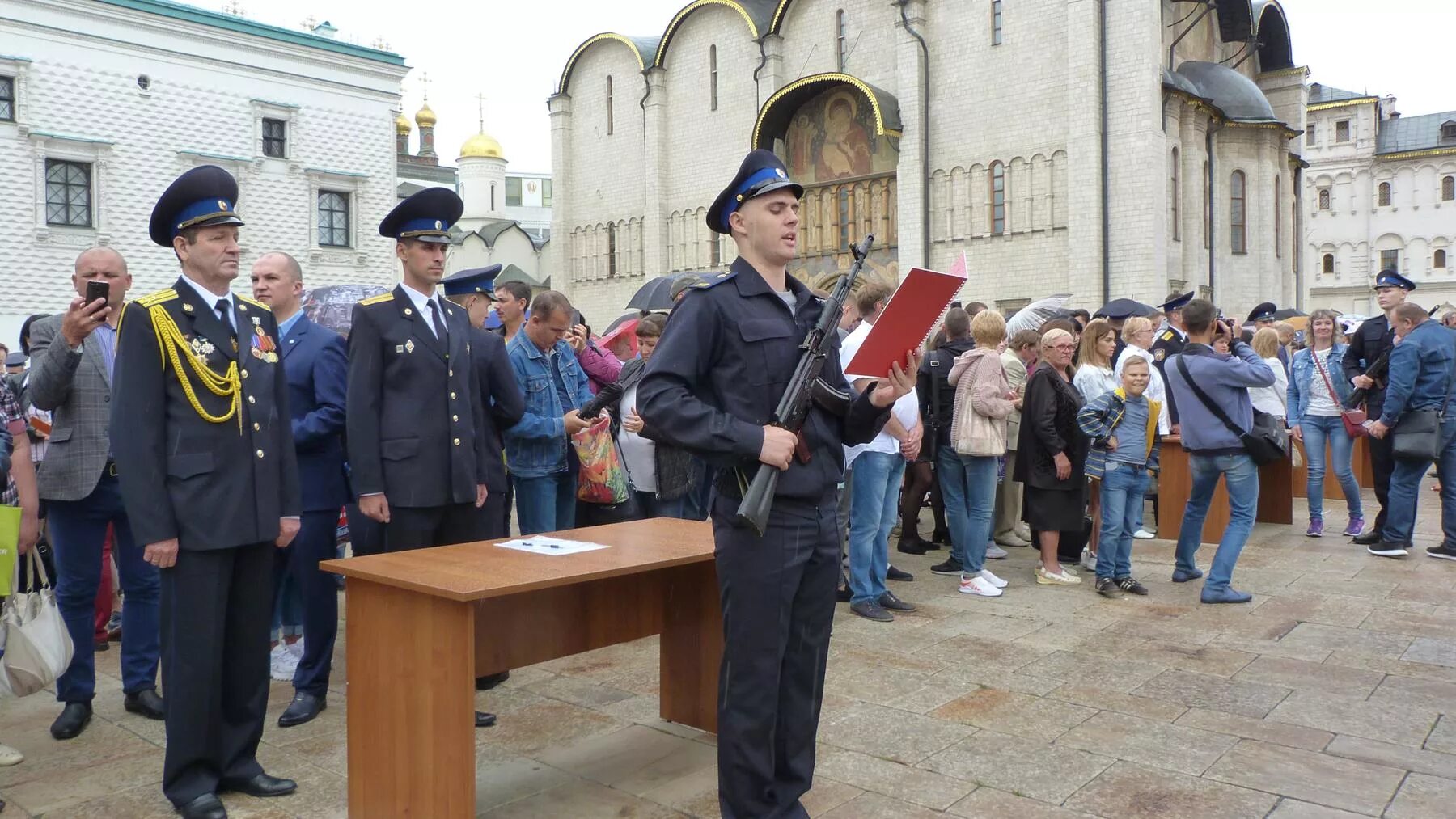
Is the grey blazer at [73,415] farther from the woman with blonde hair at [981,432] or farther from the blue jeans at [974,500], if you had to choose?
the blue jeans at [974,500]

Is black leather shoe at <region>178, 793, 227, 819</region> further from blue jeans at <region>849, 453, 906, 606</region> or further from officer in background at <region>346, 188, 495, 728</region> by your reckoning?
blue jeans at <region>849, 453, 906, 606</region>

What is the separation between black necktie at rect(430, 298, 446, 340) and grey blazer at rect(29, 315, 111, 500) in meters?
1.41

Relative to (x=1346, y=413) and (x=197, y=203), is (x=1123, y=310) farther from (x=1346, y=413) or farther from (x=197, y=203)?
(x=197, y=203)

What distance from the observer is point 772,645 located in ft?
10.5

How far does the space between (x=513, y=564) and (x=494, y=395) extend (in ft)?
5.94

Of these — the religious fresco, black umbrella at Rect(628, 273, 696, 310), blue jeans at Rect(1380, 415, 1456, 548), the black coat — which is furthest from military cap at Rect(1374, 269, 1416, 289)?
the religious fresco

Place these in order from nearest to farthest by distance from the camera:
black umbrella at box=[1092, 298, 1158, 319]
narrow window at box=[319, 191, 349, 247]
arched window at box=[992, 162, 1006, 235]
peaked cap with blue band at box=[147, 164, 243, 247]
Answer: peaked cap with blue band at box=[147, 164, 243, 247] → black umbrella at box=[1092, 298, 1158, 319] → arched window at box=[992, 162, 1006, 235] → narrow window at box=[319, 191, 349, 247]

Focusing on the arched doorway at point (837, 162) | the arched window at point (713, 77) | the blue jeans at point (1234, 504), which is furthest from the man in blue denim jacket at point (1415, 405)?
the arched window at point (713, 77)

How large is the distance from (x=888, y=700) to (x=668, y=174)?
31.7m

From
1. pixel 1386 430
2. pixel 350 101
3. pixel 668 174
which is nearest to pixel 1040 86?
pixel 668 174

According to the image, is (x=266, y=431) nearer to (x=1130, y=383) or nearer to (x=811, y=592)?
(x=811, y=592)

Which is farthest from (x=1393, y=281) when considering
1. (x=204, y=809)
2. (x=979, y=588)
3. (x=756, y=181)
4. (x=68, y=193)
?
(x=68, y=193)

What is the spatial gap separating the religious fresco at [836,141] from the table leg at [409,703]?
27.1 m

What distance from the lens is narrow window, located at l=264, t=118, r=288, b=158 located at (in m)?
33.9
